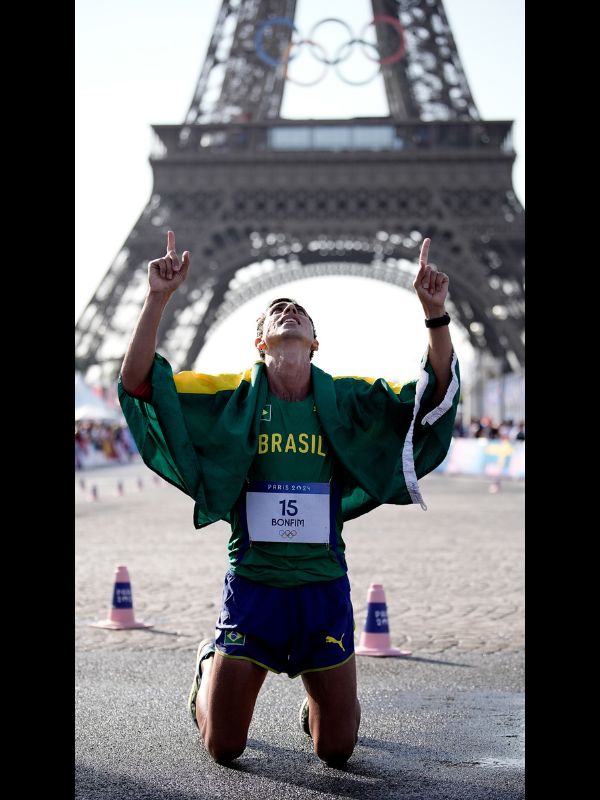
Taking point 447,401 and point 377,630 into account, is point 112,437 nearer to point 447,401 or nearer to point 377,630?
point 377,630

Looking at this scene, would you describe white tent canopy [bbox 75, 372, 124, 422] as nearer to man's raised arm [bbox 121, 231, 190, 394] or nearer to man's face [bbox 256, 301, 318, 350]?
man's face [bbox 256, 301, 318, 350]

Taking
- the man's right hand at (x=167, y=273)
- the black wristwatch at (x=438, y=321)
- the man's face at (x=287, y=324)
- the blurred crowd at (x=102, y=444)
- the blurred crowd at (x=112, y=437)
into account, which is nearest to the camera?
the man's right hand at (x=167, y=273)

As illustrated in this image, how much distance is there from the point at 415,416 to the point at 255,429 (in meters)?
0.53

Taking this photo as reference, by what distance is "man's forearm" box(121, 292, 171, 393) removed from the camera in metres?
3.62

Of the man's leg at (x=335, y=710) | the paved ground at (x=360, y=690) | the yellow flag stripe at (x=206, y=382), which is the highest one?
the yellow flag stripe at (x=206, y=382)

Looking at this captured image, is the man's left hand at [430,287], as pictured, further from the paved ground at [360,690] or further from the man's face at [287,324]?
the paved ground at [360,690]

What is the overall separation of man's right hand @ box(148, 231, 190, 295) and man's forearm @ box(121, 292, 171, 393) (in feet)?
0.08

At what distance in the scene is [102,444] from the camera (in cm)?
3781

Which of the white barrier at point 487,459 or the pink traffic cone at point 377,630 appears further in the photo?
the white barrier at point 487,459

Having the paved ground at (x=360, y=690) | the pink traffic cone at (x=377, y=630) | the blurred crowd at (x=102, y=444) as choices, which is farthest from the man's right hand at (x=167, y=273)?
the blurred crowd at (x=102, y=444)

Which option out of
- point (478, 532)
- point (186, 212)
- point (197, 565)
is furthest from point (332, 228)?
point (197, 565)

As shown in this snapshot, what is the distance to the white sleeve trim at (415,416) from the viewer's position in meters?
3.74

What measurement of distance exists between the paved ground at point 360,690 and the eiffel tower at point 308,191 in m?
30.4
